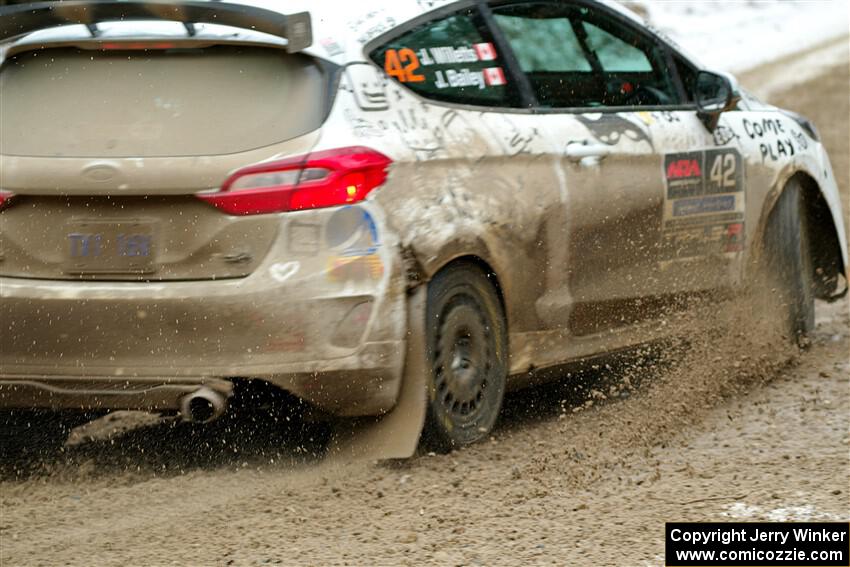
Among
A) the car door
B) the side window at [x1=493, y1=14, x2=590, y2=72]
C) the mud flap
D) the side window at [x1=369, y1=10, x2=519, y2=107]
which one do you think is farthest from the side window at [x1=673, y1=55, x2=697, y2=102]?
the mud flap

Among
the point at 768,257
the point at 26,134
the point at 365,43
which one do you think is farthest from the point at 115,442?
the point at 768,257

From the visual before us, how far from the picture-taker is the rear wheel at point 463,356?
582 centimetres

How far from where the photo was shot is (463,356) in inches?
238

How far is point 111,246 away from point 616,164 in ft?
7.13

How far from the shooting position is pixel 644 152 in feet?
22.4

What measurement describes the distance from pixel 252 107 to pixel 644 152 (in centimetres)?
197

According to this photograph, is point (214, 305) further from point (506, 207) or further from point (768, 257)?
point (768, 257)

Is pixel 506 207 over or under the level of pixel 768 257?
over

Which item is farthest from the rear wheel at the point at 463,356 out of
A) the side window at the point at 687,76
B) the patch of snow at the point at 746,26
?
the patch of snow at the point at 746,26

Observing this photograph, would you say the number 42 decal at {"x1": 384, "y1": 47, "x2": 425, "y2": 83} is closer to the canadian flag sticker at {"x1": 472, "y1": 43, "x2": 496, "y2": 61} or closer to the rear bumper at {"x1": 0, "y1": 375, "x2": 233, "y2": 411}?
the canadian flag sticker at {"x1": 472, "y1": 43, "x2": 496, "y2": 61}

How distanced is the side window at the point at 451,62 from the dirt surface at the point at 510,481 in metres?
1.29

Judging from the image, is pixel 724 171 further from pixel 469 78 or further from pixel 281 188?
pixel 281 188

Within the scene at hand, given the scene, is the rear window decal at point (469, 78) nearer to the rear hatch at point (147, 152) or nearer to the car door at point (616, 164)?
the car door at point (616, 164)

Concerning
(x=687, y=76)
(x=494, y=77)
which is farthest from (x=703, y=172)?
(x=494, y=77)
